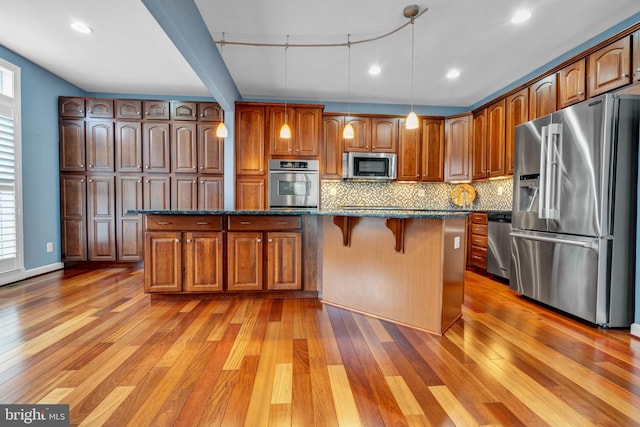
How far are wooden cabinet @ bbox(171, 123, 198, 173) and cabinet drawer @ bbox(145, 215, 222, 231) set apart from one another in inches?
73.3

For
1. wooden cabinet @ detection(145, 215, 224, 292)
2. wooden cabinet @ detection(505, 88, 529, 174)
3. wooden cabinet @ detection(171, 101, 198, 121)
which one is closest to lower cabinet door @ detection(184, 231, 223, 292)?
wooden cabinet @ detection(145, 215, 224, 292)

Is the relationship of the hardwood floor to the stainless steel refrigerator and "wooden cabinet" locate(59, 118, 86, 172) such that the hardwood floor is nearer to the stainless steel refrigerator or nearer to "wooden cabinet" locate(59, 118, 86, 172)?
the stainless steel refrigerator

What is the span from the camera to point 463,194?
5.09 m

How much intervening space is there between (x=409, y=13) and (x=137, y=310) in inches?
142

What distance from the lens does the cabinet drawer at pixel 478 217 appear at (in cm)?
402

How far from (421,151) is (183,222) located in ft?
12.9

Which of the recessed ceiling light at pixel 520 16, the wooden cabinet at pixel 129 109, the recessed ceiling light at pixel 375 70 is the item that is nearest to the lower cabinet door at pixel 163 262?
the wooden cabinet at pixel 129 109

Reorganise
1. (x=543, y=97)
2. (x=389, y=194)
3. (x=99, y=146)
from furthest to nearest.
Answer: (x=389, y=194), (x=99, y=146), (x=543, y=97)

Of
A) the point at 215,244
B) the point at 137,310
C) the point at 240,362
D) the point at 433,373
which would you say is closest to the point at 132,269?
the point at 137,310

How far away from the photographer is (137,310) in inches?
104

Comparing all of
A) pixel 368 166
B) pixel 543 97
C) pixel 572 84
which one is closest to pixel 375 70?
pixel 368 166

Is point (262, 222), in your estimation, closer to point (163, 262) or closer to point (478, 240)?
point (163, 262)

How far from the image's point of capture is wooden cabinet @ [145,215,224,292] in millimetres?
2865

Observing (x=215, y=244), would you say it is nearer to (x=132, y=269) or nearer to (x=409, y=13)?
(x=132, y=269)
